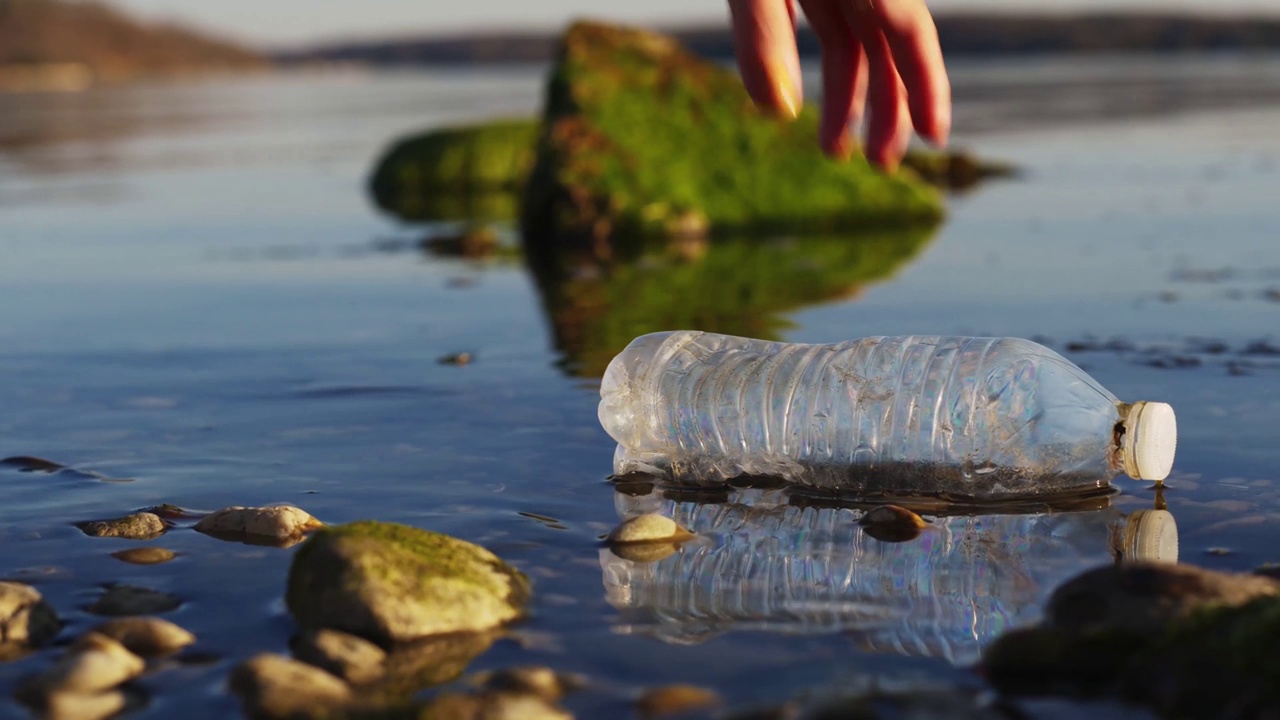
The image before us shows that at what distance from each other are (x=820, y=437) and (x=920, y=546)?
742mm

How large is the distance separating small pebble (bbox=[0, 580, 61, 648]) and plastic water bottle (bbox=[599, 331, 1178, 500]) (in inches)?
62.9

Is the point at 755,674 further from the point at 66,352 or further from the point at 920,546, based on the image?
the point at 66,352

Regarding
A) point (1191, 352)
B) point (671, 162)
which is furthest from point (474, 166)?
point (1191, 352)

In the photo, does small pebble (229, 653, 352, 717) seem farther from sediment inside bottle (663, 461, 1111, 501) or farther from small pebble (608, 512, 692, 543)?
sediment inside bottle (663, 461, 1111, 501)

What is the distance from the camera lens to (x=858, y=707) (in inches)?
84.1

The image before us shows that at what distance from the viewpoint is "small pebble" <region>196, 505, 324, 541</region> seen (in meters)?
3.30

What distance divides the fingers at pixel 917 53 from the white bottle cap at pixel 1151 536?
54.5 inches

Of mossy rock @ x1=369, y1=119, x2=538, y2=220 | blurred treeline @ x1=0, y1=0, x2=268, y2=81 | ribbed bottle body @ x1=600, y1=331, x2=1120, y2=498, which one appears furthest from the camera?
blurred treeline @ x1=0, y1=0, x2=268, y2=81

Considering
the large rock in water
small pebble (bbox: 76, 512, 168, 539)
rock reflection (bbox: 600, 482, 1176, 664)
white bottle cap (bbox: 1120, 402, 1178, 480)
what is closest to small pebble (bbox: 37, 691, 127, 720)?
rock reflection (bbox: 600, 482, 1176, 664)

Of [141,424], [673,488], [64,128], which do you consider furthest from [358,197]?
[64,128]

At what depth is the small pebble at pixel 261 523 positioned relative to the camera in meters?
3.30

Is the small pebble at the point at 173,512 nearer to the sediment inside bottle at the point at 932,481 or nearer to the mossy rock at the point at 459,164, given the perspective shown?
the sediment inside bottle at the point at 932,481

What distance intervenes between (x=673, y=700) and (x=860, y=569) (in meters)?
0.83

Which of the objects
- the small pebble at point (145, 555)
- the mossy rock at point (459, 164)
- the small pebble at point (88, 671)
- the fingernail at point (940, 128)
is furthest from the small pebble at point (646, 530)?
the mossy rock at point (459, 164)
